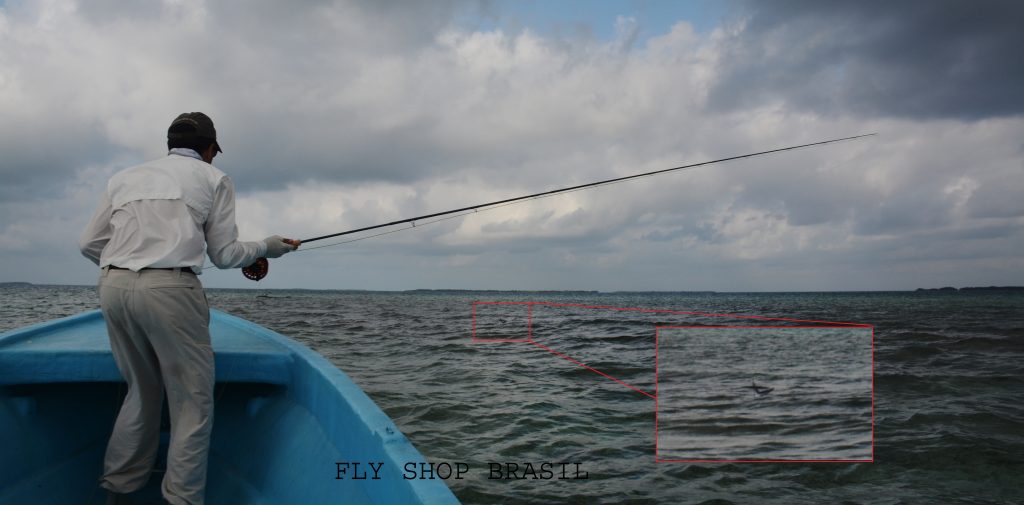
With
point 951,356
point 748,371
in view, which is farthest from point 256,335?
point 951,356

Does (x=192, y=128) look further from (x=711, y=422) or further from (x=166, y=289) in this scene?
(x=711, y=422)

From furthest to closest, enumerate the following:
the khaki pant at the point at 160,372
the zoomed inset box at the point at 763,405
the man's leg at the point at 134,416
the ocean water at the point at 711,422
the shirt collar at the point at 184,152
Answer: the zoomed inset box at the point at 763,405 → the ocean water at the point at 711,422 → the shirt collar at the point at 184,152 → the man's leg at the point at 134,416 → the khaki pant at the point at 160,372

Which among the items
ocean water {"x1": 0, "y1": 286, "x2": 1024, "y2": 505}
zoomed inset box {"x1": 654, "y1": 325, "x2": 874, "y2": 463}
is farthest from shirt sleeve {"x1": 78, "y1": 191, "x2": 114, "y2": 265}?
zoomed inset box {"x1": 654, "y1": 325, "x2": 874, "y2": 463}

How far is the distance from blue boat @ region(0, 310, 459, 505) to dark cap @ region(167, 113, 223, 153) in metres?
1.34

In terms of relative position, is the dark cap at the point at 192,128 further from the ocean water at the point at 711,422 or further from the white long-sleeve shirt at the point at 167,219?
the ocean water at the point at 711,422

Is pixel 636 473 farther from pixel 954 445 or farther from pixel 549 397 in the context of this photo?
pixel 954 445

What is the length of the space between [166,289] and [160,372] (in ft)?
1.96

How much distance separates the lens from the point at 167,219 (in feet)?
8.73

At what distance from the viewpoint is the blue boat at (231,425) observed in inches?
117

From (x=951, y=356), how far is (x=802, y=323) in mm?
16283

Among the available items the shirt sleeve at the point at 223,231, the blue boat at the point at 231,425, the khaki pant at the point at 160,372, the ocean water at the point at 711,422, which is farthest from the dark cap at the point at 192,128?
the ocean water at the point at 711,422

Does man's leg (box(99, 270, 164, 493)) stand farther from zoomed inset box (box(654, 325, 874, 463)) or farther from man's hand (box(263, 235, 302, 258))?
zoomed inset box (box(654, 325, 874, 463))

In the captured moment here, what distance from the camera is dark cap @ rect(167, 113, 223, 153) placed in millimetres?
2965

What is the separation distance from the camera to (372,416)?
9.37ft
